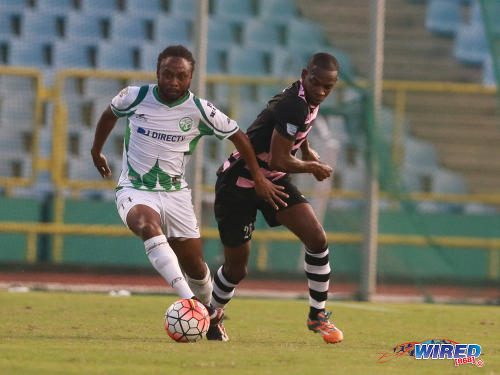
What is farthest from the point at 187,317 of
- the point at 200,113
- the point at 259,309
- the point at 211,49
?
the point at 211,49

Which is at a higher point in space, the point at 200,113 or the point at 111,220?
the point at 200,113

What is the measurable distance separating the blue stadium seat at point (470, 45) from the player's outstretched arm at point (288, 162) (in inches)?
307

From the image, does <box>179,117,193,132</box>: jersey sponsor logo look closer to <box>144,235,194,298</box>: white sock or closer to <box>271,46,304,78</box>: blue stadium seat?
<box>144,235,194,298</box>: white sock

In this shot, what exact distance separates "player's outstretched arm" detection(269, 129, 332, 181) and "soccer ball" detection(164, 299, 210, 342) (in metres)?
1.03

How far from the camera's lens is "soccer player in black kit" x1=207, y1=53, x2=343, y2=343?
6270 millimetres

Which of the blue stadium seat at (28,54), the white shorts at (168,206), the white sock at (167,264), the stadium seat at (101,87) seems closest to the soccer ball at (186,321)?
the white sock at (167,264)

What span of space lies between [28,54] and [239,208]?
9306mm

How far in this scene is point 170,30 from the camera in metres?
14.7

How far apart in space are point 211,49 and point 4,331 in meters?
8.14

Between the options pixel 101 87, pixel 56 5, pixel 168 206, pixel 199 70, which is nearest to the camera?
pixel 168 206

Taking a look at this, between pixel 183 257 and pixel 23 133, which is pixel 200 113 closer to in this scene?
pixel 183 257

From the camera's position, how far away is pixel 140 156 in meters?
6.46

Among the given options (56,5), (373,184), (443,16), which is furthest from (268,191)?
(443,16)

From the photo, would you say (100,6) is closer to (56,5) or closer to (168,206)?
(56,5)
